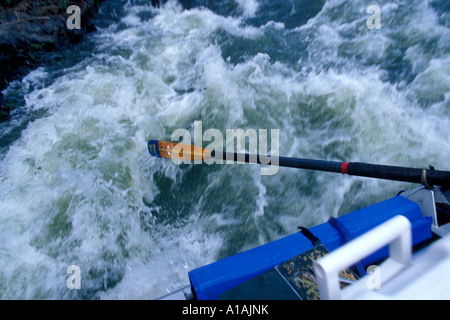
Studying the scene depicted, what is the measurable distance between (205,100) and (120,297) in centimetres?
252

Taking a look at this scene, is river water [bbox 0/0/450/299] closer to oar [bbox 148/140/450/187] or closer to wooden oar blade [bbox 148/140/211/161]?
wooden oar blade [bbox 148/140/211/161]

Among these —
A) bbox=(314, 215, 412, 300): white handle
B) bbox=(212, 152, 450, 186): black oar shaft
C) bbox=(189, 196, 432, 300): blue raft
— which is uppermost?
bbox=(314, 215, 412, 300): white handle

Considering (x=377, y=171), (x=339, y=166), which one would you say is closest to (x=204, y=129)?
(x=339, y=166)

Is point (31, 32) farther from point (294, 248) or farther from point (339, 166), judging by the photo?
point (294, 248)

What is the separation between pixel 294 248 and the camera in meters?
1.52

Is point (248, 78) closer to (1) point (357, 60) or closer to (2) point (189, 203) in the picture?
(1) point (357, 60)

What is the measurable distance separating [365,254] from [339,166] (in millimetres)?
1084

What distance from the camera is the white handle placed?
2.58 ft

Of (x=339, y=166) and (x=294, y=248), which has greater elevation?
(x=339, y=166)

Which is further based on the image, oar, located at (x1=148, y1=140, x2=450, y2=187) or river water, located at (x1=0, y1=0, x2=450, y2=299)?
river water, located at (x1=0, y1=0, x2=450, y2=299)

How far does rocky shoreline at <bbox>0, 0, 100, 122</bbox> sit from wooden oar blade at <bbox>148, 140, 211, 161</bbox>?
2.96 m

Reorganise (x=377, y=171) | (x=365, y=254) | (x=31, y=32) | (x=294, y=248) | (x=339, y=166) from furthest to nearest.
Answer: (x=31, y=32) → (x=339, y=166) → (x=377, y=171) → (x=294, y=248) → (x=365, y=254)

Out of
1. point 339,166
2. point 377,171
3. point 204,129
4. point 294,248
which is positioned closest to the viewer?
point 294,248

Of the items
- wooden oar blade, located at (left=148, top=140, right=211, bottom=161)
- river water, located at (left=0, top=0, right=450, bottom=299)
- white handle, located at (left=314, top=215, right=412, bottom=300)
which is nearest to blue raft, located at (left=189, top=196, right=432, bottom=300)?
white handle, located at (left=314, top=215, right=412, bottom=300)
